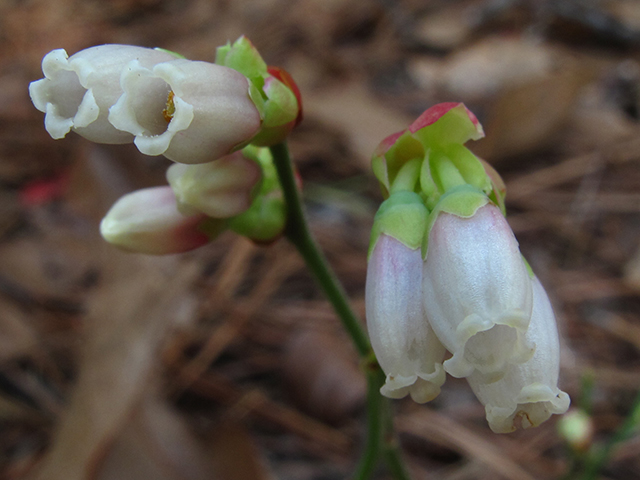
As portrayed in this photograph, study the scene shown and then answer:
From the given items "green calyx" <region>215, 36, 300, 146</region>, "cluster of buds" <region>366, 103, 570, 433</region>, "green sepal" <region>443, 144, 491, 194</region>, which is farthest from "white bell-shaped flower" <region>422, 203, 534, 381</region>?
"green calyx" <region>215, 36, 300, 146</region>

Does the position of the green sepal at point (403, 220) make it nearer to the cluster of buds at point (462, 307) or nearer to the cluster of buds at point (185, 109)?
the cluster of buds at point (462, 307)

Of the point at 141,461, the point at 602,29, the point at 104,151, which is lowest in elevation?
the point at 602,29

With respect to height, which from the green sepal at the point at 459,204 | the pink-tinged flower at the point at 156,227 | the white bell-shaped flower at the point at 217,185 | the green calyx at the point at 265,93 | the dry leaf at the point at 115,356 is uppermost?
the green calyx at the point at 265,93

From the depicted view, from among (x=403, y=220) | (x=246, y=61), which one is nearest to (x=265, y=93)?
(x=246, y=61)

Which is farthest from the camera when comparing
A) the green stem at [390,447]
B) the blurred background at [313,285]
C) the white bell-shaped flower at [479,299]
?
the blurred background at [313,285]

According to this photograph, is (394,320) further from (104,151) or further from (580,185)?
(580,185)

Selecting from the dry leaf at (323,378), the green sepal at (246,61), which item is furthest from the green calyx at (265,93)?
the dry leaf at (323,378)

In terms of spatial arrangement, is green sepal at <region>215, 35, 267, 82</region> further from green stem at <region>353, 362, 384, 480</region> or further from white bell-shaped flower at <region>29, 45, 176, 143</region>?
green stem at <region>353, 362, 384, 480</region>

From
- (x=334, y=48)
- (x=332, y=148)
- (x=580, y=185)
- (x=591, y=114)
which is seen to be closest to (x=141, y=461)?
(x=332, y=148)
